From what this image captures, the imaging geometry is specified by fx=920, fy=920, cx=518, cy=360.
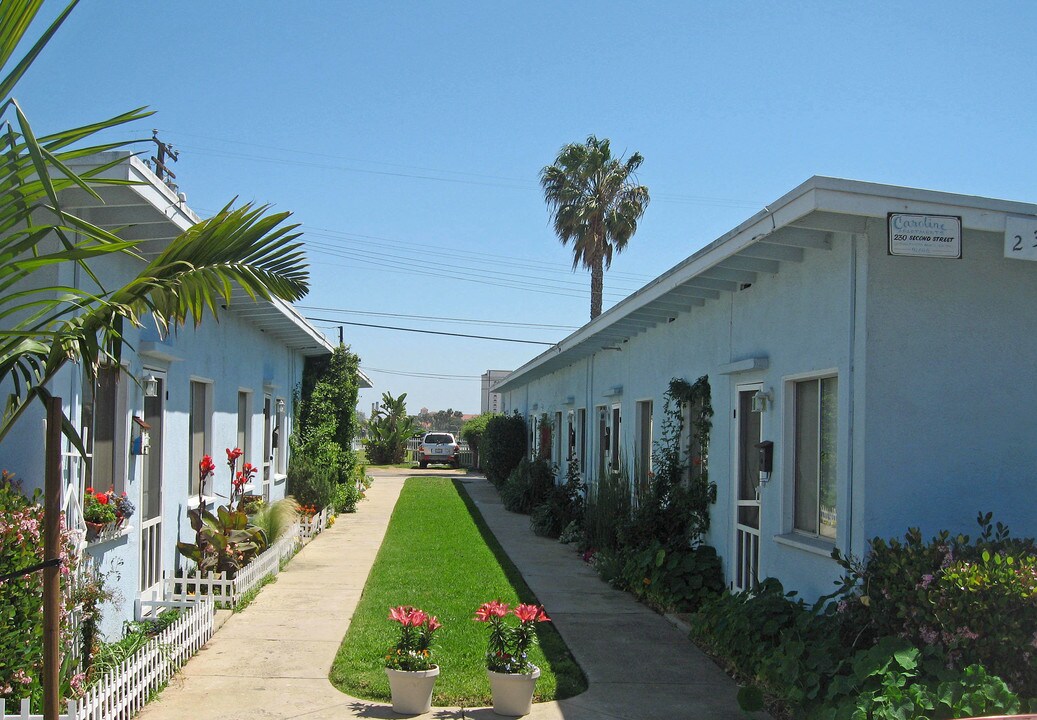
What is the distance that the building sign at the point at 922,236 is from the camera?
5.79 m

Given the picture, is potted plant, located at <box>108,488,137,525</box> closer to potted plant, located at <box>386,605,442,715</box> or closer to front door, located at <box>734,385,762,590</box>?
potted plant, located at <box>386,605,442,715</box>

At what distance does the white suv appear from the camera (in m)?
38.6

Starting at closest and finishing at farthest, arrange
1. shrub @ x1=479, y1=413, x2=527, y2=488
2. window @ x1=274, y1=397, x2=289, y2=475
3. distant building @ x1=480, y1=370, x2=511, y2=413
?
window @ x1=274, y1=397, x2=289, y2=475 → shrub @ x1=479, y1=413, x2=527, y2=488 → distant building @ x1=480, y1=370, x2=511, y2=413

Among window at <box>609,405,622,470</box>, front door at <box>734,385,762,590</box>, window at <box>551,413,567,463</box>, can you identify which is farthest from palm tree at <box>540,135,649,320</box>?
front door at <box>734,385,762,590</box>

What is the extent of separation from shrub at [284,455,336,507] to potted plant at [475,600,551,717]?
11.0 m

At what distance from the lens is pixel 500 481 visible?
84.5 ft

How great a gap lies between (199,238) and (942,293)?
16.1 feet

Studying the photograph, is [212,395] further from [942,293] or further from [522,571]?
[942,293]

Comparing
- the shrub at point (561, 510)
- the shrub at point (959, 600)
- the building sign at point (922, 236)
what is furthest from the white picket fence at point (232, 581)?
the building sign at point (922, 236)

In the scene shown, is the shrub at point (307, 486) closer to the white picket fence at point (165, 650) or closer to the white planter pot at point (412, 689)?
the white picket fence at point (165, 650)

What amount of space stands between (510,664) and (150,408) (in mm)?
4463

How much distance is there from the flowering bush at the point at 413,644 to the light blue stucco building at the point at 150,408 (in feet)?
7.38

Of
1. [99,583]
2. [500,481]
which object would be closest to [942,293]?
[99,583]

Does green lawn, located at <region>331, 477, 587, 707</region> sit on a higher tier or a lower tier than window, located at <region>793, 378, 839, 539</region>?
lower
